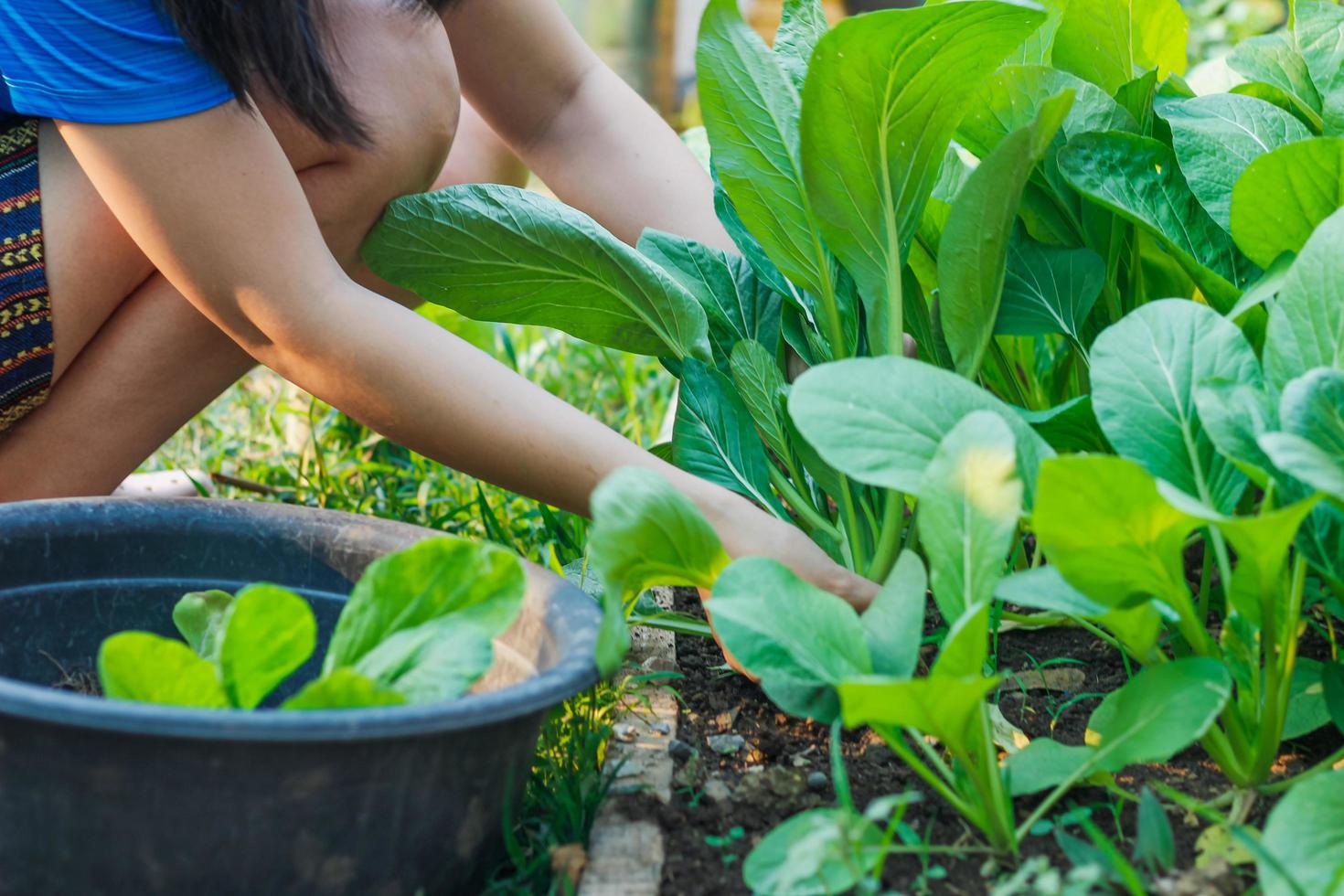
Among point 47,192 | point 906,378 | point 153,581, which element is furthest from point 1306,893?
point 47,192

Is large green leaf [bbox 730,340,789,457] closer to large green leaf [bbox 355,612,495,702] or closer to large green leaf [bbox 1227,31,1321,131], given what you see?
large green leaf [bbox 355,612,495,702]

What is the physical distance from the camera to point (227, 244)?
100 cm

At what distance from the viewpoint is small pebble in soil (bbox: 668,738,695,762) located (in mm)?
989

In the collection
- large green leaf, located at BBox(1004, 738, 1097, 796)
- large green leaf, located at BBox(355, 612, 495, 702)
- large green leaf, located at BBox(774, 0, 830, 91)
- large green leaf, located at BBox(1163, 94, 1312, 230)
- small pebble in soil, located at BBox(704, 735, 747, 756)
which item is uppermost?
large green leaf, located at BBox(774, 0, 830, 91)

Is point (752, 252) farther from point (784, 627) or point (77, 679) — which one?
point (77, 679)

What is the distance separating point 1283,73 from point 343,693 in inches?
40.4

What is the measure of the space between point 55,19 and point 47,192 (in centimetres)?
23

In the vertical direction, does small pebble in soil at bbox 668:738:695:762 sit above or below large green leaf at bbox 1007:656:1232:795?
below

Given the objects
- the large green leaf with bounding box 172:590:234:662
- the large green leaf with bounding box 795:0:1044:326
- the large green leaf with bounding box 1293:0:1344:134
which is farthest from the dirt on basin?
the large green leaf with bounding box 1293:0:1344:134

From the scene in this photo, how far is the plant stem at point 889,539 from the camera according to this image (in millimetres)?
1074

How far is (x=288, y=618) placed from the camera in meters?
0.77

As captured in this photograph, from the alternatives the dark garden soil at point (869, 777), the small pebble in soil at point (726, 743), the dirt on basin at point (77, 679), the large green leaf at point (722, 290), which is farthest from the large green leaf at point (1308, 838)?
the dirt on basin at point (77, 679)

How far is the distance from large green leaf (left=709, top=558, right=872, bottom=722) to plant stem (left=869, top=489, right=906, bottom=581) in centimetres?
27

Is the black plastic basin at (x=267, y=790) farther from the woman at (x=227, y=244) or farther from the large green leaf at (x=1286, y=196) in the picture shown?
the large green leaf at (x=1286, y=196)
